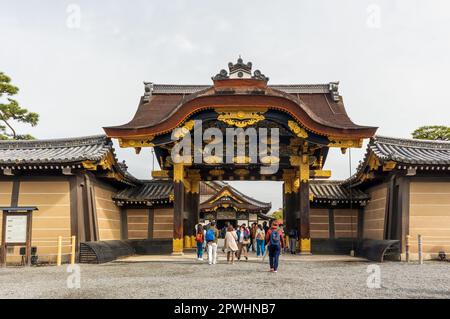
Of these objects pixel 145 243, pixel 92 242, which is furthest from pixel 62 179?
pixel 145 243

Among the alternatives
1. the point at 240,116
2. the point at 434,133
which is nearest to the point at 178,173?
the point at 240,116

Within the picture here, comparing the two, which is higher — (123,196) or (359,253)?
(123,196)

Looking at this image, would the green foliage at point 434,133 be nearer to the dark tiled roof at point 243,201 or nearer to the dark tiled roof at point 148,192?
the dark tiled roof at point 243,201

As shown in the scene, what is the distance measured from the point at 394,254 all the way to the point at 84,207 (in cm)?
1184

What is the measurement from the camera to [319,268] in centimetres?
1309

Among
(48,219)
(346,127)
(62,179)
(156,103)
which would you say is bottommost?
(48,219)

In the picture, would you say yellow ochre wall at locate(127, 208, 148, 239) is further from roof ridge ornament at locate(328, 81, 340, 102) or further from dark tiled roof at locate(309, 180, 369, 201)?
roof ridge ornament at locate(328, 81, 340, 102)

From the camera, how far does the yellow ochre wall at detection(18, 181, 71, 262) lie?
15.6 meters

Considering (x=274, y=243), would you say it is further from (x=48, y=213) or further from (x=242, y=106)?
(x=48, y=213)

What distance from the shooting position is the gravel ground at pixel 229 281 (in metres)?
8.32

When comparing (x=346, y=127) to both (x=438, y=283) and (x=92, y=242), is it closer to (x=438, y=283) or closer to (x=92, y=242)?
(x=438, y=283)

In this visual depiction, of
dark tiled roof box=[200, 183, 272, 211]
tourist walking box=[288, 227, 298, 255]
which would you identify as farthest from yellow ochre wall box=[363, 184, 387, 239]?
dark tiled roof box=[200, 183, 272, 211]

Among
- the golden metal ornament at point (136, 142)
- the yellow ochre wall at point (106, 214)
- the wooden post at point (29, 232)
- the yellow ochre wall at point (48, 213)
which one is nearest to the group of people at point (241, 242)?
the golden metal ornament at point (136, 142)

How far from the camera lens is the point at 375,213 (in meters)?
19.0
